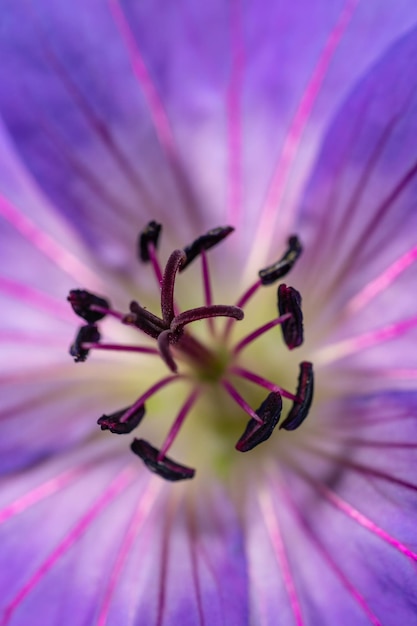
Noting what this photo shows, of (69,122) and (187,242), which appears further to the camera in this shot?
(187,242)

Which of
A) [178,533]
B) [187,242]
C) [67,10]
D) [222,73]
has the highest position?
[67,10]

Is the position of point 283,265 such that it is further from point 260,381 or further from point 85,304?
point 85,304

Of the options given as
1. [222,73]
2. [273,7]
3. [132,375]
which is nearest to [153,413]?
[132,375]

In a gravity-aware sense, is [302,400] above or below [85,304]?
below

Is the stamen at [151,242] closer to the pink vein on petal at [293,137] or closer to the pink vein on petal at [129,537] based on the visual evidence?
the pink vein on petal at [293,137]

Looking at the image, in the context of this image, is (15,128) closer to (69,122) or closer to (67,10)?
(69,122)

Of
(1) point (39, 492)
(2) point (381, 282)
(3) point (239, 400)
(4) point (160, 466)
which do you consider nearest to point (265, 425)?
(3) point (239, 400)
